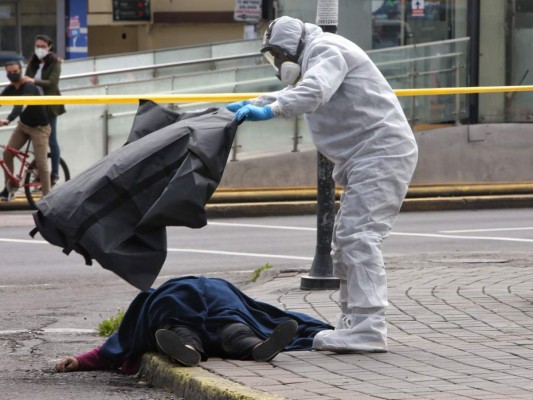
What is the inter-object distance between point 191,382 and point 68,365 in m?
1.10

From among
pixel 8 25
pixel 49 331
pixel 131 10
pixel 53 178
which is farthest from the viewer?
pixel 8 25

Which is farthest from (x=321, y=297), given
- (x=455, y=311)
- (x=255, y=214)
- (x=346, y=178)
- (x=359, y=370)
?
(x=255, y=214)

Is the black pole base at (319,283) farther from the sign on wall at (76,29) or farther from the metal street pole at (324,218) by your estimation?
the sign on wall at (76,29)

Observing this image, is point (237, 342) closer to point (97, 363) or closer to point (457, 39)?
point (97, 363)

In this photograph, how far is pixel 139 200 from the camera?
274 inches

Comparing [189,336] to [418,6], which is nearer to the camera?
[189,336]

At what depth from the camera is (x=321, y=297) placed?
9406mm

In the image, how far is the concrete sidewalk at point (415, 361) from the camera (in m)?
6.11

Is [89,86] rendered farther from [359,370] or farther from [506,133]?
[359,370]

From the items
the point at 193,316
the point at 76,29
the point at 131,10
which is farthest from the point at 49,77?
the point at 131,10

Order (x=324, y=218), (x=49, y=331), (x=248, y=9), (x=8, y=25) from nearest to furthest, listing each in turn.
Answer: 1. (x=49, y=331)
2. (x=324, y=218)
3. (x=248, y=9)
4. (x=8, y=25)

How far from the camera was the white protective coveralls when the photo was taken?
281 inches

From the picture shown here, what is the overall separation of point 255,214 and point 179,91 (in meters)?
2.64

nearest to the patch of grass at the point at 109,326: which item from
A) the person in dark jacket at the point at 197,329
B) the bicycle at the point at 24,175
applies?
the person in dark jacket at the point at 197,329
